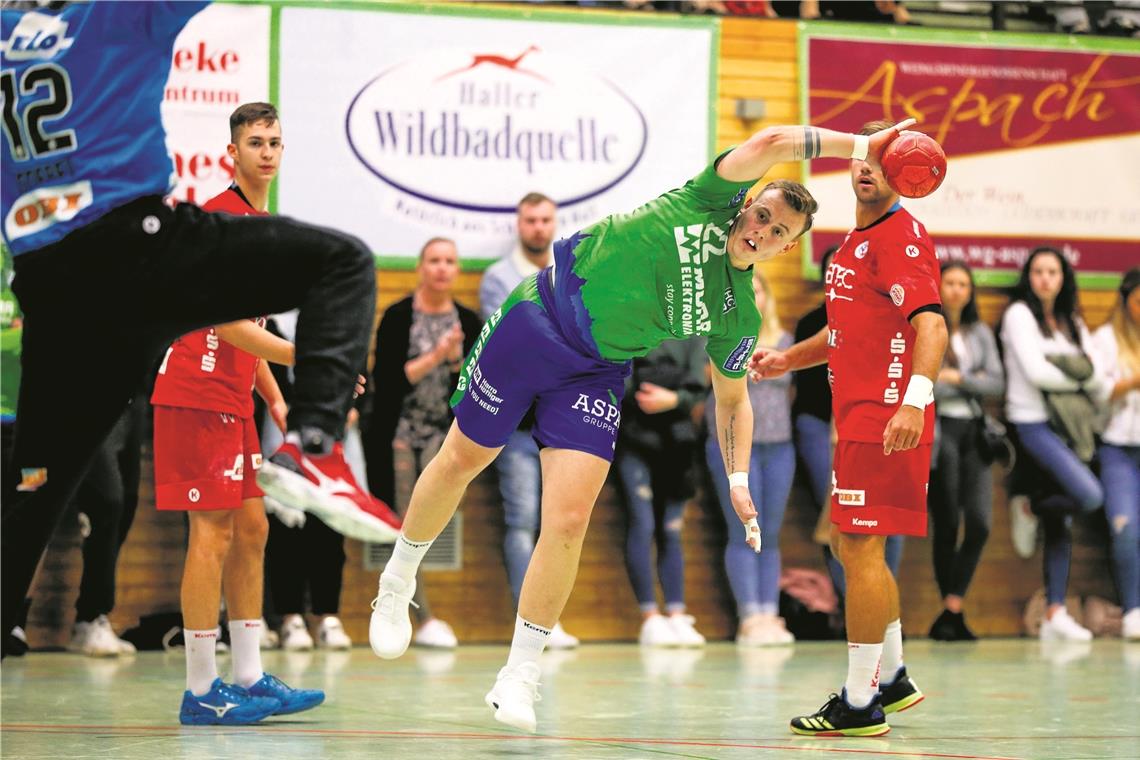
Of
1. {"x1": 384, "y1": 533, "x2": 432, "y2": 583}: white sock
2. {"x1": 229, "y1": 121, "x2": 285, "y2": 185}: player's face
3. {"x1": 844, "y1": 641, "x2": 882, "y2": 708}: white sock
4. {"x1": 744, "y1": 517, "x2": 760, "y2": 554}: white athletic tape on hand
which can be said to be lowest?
{"x1": 844, "y1": 641, "x2": 882, "y2": 708}: white sock

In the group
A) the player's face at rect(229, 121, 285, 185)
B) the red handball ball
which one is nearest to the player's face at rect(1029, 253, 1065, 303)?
the red handball ball

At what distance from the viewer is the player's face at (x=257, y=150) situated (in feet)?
20.3

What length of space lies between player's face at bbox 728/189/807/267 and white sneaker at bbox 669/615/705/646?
508cm

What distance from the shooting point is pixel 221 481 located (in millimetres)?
6082

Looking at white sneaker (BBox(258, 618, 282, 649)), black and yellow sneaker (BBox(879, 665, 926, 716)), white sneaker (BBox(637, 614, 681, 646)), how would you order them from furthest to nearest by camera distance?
1. white sneaker (BBox(637, 614, 681, 646))
2. white sneaker (BBox(258, 618, 282, 649))
3. black and yellow sneaker (BBox(879, 665, 926, 716))

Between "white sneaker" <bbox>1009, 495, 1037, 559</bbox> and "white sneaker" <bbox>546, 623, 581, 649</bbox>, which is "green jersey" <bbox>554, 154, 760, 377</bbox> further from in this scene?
"white sneaker" <bbox>1009, 495, 1037, 559</bbox>

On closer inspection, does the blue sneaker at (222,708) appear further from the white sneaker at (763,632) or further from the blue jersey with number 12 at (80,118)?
the white sneaker at (763,632)

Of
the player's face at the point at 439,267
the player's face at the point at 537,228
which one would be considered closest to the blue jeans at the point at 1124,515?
the player's face at the point at 537,228

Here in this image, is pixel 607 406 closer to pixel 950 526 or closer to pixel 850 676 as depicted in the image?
pixel 850 676

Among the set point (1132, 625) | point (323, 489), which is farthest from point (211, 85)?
point (1132, 625)

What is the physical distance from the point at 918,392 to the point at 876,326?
420 mm

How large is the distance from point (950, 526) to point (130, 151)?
7.79 metres

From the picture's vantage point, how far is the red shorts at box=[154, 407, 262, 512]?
20.0ft

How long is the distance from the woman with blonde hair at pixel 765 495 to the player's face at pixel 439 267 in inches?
77.3
